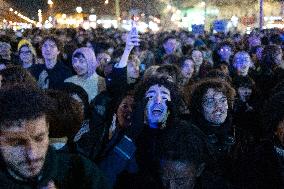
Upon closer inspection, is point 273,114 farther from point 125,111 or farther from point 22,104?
point 22,104

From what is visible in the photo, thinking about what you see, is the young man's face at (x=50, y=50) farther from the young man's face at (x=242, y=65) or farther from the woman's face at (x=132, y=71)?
the young man's face at (x=242, y=65)

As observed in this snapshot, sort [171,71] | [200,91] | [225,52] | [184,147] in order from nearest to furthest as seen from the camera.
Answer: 1. [184,147]
2. [200,91]
3. [171,71]
4. [225,52]

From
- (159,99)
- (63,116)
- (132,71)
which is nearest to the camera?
(63,116)

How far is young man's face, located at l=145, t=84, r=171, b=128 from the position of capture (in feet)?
10.9

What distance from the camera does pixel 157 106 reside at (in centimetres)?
341

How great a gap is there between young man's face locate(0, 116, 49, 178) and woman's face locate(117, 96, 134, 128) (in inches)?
57.8

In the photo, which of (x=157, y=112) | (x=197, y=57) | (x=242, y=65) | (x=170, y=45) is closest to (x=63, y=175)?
(x=157, y=112)

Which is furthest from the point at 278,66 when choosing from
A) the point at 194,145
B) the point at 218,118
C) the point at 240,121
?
the point at 194,145

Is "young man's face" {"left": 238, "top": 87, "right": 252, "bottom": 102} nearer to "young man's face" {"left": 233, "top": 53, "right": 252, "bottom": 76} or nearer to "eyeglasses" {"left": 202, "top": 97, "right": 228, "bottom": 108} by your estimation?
"young man's face" {"left": 233, "top": 53, "right": 252, "bottom": 76}

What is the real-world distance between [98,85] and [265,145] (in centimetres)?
297

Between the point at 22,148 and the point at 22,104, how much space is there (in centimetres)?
20

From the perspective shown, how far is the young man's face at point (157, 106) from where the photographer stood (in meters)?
3.34

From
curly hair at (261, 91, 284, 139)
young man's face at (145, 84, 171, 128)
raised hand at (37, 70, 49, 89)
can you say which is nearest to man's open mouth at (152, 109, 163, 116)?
young man's face at (145, 84, 171, 128)

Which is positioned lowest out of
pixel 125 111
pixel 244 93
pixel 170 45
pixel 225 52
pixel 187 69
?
pixel 244 93
